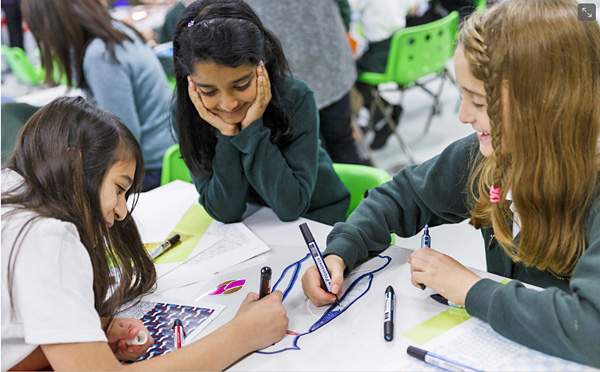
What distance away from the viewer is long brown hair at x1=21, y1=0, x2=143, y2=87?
7.94ft

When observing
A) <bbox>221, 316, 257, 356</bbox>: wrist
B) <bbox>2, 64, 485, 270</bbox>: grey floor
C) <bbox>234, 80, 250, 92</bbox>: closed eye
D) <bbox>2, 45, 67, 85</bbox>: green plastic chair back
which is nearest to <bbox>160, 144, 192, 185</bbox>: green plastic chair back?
<bbox>234, 80, 250, 92</bbox>: closed eye

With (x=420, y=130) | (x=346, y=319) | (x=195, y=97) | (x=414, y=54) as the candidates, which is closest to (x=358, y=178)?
(x=195, y=97)

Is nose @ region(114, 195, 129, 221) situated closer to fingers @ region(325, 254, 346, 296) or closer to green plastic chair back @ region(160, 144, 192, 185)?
fingers @ region(325, 254, 346, 296)

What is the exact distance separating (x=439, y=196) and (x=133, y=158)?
25.4 inches

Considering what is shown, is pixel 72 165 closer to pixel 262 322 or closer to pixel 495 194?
pixel 262 322

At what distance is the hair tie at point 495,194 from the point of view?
1.20 meters

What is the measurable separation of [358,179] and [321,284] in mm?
631

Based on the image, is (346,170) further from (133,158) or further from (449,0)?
(449,0)

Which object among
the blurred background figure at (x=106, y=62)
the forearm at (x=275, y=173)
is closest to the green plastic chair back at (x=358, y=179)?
the forearm at (x=275, y=173)

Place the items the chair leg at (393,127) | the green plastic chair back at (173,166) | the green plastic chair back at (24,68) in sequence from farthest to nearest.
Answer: the green plastic chair back at (24,68) < the chair leg at (393,127) < the green plastic chair back at (173,166)

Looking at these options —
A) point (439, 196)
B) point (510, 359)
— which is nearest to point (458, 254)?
point (439, 196)

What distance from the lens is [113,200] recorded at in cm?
116

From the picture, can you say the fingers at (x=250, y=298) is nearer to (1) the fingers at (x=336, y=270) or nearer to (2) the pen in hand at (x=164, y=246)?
(1) the fingers at (x=336, y=270)

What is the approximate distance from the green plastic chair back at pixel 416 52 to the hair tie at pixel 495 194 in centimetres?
238
